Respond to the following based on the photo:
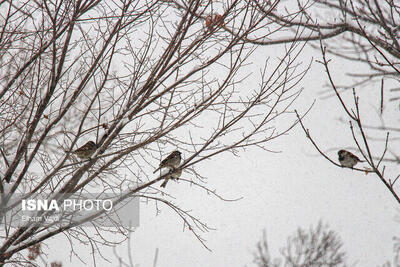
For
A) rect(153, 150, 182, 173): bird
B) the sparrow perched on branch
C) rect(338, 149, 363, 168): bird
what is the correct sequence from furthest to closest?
rect(338, 149, 363, 168): bird, rect(153, 150, 182, 173): bird, the sparrow perched on branch

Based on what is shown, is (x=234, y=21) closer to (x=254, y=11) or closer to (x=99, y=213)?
(x=254, y=11)

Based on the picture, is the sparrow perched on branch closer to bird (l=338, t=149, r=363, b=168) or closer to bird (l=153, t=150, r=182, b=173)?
bird (l=153, t=150, r=182, b=173)

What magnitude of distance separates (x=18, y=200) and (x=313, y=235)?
10793 mm

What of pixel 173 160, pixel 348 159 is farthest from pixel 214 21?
pixel 348 159

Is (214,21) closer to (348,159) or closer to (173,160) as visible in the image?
(173,160)

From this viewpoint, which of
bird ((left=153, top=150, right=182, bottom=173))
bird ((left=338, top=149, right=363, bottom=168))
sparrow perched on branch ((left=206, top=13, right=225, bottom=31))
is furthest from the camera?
bird ((left=338, top=149, right=363, bottom=168))

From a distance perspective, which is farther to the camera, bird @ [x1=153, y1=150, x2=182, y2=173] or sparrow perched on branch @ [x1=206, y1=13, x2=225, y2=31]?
bird @ [x1=153, y1=150, x2=182, y2=173]

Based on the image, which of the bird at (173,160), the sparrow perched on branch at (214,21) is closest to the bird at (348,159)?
the bird at (173,160)

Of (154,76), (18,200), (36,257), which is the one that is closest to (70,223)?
(18,200)

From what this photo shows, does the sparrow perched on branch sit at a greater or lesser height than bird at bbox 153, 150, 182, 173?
greater

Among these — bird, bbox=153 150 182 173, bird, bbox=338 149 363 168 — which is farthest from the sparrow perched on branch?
bird, bbox=338 149 363 168

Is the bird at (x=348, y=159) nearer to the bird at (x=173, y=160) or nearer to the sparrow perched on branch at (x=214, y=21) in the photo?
the bird at (x=173, y=160)

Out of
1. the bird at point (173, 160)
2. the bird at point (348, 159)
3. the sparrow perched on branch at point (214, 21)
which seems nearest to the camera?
the sparrow perched on branch at point (214, 21)

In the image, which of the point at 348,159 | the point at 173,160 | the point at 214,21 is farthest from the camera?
the point at 348,159
